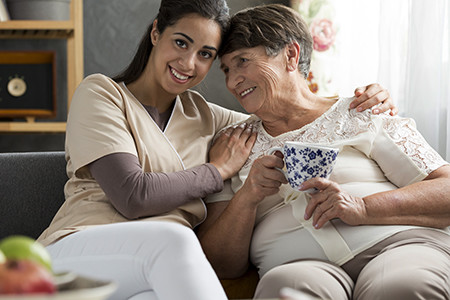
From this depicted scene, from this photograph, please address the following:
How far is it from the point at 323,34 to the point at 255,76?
3.69 ft

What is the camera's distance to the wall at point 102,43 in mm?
3066

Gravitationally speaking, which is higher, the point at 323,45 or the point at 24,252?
the point at 24,252

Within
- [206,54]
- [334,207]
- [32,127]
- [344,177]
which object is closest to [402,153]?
[344,177]

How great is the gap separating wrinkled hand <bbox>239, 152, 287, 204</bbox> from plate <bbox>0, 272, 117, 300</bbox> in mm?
932

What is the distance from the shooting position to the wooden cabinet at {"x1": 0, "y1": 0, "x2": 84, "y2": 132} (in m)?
2.77

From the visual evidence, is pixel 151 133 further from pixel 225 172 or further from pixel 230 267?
pixel 230 267

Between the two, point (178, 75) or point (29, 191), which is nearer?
point (178, 75)

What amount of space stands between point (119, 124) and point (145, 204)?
23 cm

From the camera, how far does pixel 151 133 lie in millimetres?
1669

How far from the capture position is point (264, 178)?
1508mm

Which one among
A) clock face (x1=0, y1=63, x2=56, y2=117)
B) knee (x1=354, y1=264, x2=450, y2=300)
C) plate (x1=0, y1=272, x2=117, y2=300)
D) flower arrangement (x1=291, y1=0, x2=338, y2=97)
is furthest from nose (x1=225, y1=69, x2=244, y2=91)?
clock face (x1=0, y1=63, x2=56, y2=117)

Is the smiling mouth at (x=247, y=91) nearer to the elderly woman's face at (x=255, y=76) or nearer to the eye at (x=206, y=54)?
the elderly woman's face at (x=255, y=76)

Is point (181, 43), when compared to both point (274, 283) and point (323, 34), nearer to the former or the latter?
point (274, 283)

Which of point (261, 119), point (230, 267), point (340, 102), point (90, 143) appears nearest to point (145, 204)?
point (90, 143)
